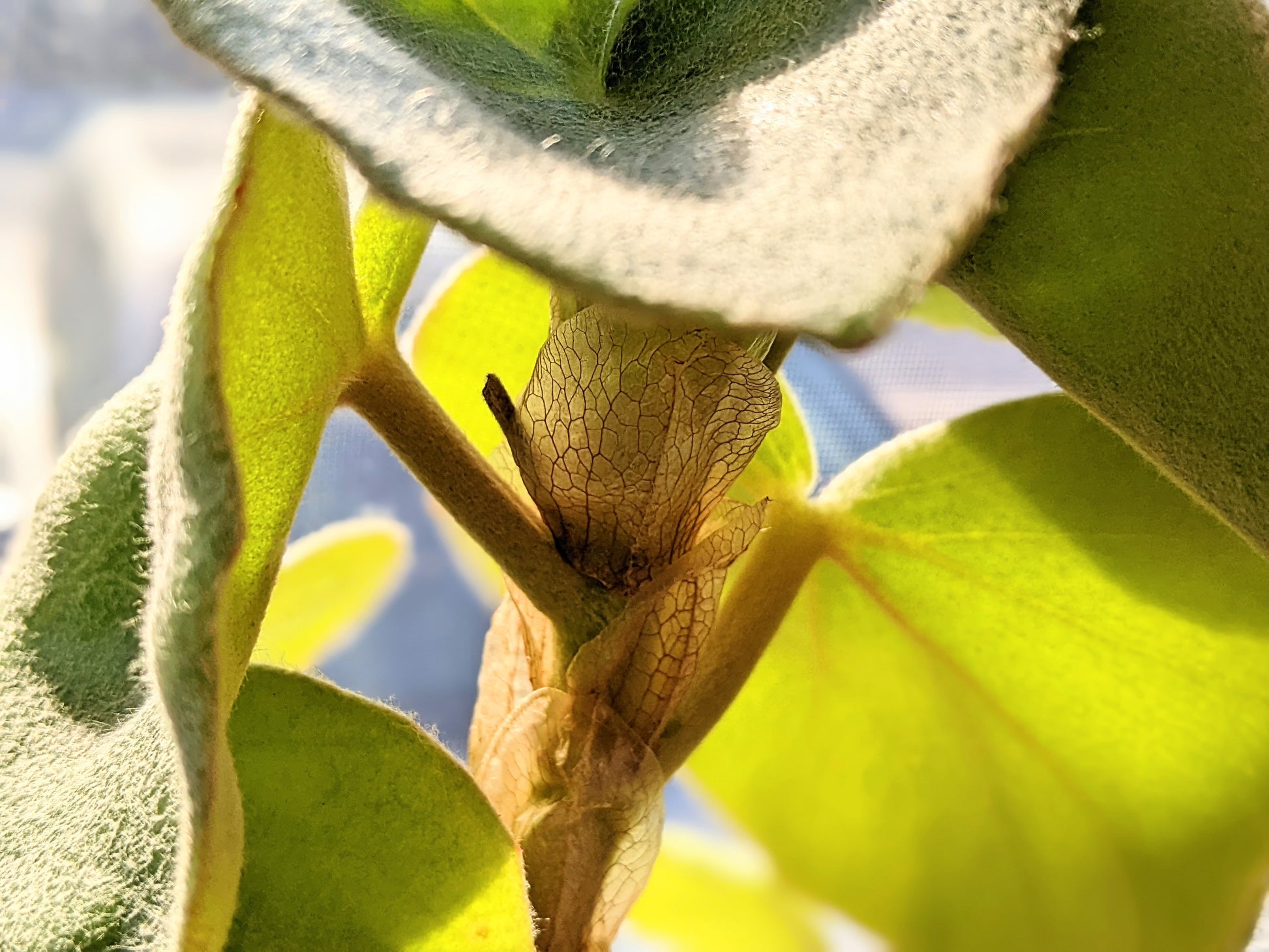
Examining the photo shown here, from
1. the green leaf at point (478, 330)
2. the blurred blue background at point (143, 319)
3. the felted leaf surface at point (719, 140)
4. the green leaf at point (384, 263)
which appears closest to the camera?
the felted leaf surface at point (719, 140)

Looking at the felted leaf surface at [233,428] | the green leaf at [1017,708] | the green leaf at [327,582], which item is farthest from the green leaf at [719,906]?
the felted leaf surface at [233,428]

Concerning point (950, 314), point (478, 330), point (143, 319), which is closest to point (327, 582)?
point (478, 330)

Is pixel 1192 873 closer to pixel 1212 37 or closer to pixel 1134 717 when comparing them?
pixel 1134 717

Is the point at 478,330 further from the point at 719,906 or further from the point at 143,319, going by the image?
the point at 143,319

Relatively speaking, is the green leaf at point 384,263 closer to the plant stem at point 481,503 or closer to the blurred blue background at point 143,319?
the plant stem at point 481,503

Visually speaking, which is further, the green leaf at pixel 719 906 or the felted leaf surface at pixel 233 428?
the green leaf at pixel 719 906

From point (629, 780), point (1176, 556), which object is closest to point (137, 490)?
point (629, 780)
